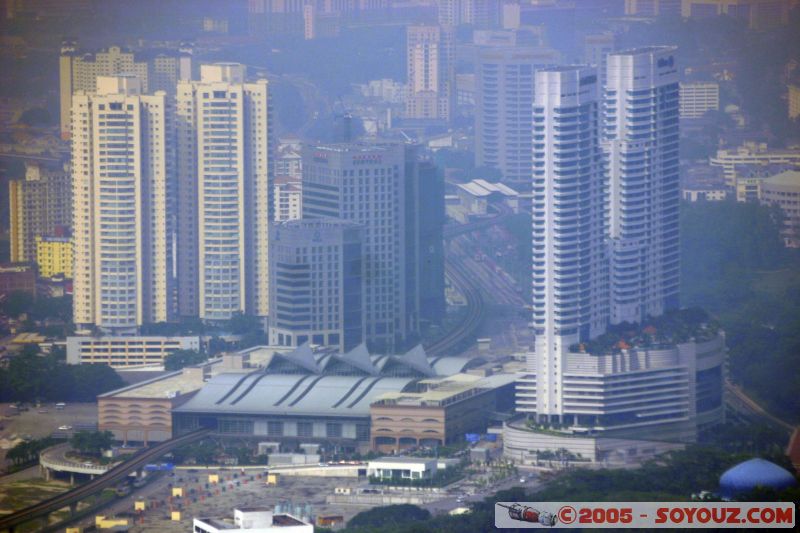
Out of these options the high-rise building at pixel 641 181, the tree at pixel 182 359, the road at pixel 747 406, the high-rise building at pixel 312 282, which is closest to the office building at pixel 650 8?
the high-rise building at pixel 312 282

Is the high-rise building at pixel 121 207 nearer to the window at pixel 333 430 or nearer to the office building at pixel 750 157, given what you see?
the window at pixel 333 430

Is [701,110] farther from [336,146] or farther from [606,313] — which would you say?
[606,313]

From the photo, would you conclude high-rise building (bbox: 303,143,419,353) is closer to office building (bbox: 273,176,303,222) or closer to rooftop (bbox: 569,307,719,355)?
office building (bbox: 273,176,303,222)

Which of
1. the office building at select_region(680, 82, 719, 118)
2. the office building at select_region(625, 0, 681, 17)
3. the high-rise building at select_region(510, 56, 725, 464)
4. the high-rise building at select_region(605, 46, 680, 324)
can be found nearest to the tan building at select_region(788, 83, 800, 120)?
the office building at select_region(680, 82, 719, 118)

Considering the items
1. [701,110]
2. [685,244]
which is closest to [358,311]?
[685,244]

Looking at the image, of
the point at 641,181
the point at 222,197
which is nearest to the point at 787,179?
the point at 222,197

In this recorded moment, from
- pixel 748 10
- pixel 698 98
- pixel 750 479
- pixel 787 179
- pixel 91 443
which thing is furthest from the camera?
pixel 748 10

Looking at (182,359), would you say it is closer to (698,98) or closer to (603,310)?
(603,310)
